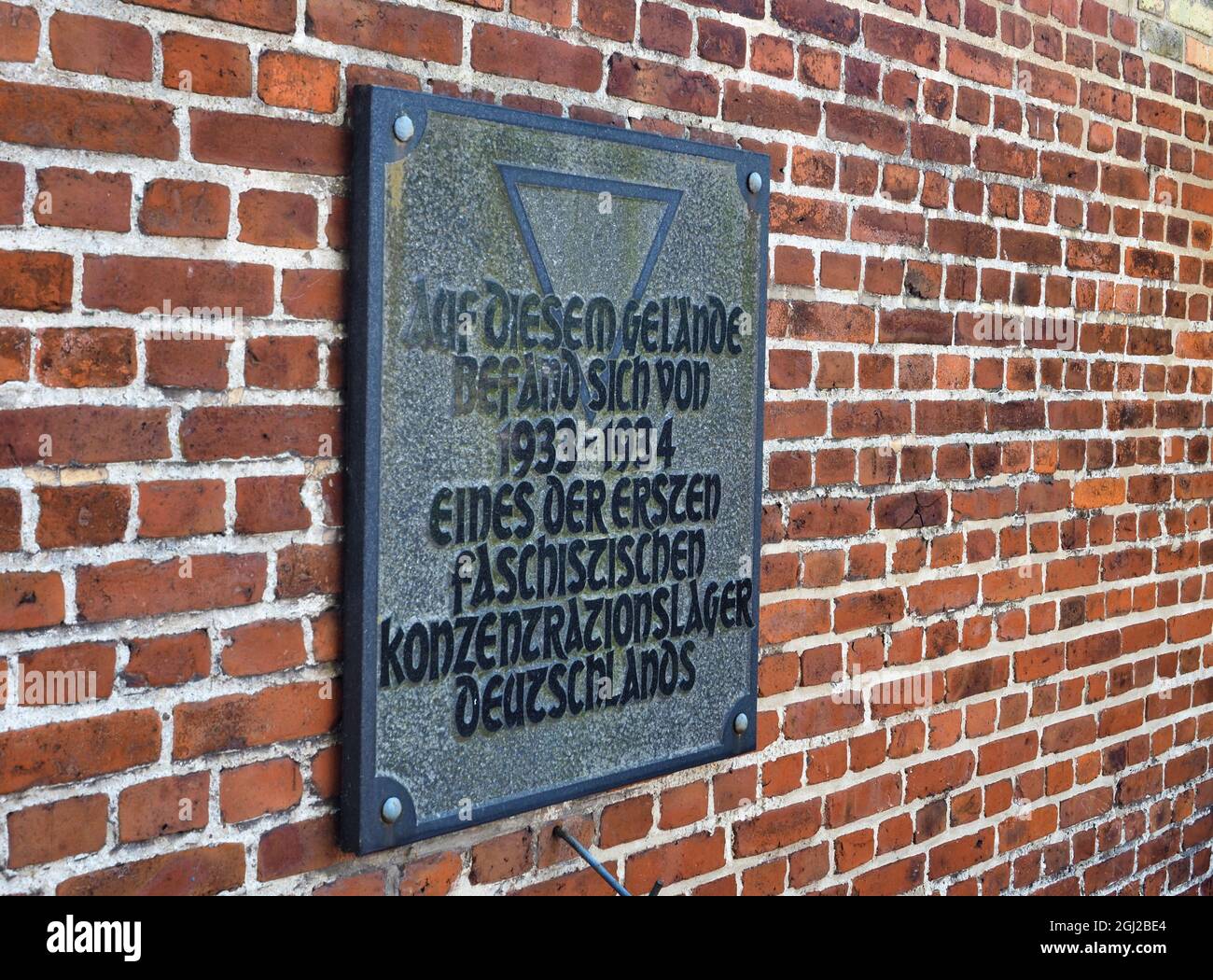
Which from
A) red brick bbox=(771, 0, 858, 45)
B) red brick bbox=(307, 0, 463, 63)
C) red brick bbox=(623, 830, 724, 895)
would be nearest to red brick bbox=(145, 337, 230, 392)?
red brick bbox=(307, 0, 463, 63)

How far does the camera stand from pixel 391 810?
170 centimetres

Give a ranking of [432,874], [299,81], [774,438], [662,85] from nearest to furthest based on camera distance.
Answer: [299,81] < [432,874] < [662,85] < [774,438]

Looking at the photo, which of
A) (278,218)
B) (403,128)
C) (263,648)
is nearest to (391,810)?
(263,648)

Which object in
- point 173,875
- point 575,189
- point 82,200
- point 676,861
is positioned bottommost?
point 676,861

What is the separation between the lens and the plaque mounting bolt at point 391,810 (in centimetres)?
170

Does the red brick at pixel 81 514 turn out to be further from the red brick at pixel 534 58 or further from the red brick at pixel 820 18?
the red brick at pixel 820 18

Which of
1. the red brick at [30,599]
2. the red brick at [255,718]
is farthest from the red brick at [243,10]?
the red brick at [255,718]

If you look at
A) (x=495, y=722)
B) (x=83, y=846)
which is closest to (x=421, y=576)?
(x=495, y=722)

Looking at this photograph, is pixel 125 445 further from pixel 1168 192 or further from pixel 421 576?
pixel 1168 192

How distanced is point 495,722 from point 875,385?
3.45 feet

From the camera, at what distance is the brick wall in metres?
1.46

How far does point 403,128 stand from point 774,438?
0.90 meters

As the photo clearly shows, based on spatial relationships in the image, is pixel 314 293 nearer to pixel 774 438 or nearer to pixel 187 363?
pixel 187 363

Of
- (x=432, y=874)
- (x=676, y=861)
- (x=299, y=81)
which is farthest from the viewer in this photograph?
(x=676, y=861)
